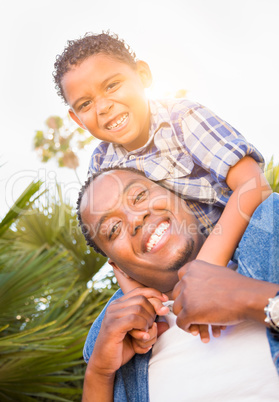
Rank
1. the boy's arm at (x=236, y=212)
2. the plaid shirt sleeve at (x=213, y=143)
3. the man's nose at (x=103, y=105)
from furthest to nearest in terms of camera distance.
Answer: the man's nose at (x=103, y=105)
the plaid shirt sleeve at (x=213, y=143)
the boy's arm at (x=236, y=212)

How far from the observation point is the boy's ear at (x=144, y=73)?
8.65ft

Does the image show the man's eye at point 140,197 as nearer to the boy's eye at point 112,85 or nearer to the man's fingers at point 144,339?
the man's fingers at point 144,339

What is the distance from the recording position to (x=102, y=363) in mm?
1653

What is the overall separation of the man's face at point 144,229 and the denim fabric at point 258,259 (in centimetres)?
27

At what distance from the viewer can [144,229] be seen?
1800 millimetres

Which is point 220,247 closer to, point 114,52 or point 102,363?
point 102,363

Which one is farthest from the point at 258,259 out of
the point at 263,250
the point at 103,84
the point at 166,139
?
the point at 103,84

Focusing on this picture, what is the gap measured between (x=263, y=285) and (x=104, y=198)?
971 millimetres

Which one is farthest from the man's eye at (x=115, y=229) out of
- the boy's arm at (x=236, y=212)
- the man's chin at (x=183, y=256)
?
the boy's arm at (x=236, y=212)

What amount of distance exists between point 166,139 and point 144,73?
65 cm

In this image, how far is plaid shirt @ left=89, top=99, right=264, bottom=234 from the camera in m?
1.94

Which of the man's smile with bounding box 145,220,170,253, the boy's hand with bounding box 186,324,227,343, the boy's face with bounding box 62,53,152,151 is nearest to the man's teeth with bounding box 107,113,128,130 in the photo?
the boy's face with bounding box 62,53,152,151

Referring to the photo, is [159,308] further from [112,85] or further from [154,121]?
[112,85]

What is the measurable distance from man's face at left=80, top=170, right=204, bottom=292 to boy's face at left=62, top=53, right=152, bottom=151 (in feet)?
1.20
